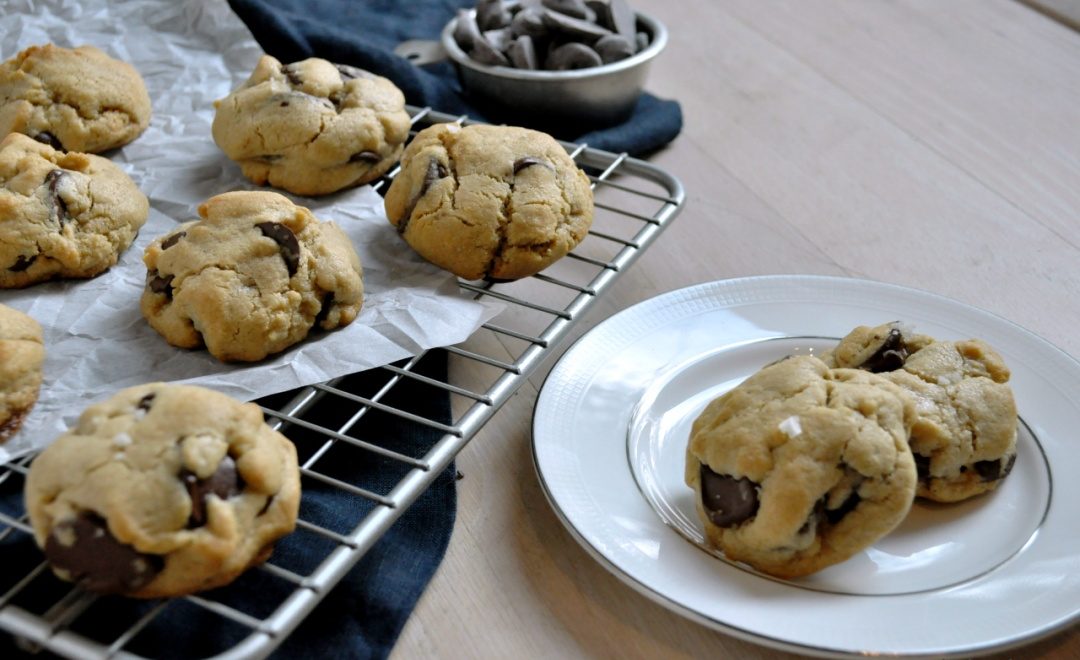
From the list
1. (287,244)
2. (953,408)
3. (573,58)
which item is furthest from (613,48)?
(953,408)

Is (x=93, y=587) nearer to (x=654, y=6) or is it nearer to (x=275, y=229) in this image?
(x=275, y=229)

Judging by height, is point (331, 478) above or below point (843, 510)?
below

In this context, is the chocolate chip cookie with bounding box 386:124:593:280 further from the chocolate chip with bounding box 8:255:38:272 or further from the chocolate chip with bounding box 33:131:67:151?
the chocolate chip with bounding box 33:131:67:151

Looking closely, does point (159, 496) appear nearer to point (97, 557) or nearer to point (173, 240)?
point (97, 557)

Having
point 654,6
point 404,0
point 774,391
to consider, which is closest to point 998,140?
point 654,6

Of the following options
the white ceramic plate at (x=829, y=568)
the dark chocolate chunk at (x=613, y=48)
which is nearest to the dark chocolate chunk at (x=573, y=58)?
the dark chocolate chunk at (x=613, y=48)

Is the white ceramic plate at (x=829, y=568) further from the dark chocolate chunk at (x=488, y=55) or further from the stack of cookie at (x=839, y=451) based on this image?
the dark chocolate chunk at (x=488, y=55)

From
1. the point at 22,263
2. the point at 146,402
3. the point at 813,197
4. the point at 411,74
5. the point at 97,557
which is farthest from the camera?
the point at 411,74
